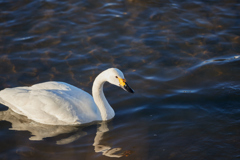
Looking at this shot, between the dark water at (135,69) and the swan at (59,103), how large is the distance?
0.22 m

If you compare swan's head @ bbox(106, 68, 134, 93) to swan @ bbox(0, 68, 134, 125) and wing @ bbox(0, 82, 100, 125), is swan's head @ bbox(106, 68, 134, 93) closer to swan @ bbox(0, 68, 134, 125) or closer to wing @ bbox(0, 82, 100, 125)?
swan @ bbox(0, 68, 134, 125)

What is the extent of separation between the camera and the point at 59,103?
6758mm

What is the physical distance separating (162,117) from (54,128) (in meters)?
2.36

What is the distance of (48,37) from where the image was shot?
991cm

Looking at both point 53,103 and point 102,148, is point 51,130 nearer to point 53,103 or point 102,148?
point 53,103

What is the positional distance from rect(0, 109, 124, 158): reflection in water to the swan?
0.39 ft

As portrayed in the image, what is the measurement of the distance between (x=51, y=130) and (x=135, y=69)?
9.57ft

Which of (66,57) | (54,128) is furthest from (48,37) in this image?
(54,128)

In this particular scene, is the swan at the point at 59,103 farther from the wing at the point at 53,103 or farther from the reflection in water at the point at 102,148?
the reflection in water at the point at 102,148

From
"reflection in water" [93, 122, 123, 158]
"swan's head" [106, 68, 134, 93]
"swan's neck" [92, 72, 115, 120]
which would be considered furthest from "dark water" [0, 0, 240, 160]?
"swan's head" [106, 68, 134, 93]

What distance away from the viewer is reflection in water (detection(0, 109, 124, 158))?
633 cm

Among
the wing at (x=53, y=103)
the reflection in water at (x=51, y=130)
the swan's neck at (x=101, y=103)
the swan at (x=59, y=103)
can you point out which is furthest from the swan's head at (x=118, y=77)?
the reflection in water at (x=51, y=130)

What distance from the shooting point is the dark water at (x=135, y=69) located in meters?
6.36

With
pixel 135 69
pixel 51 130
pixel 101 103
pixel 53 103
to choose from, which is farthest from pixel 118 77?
pixel 135 69
